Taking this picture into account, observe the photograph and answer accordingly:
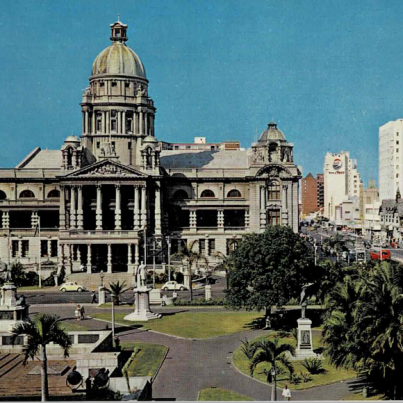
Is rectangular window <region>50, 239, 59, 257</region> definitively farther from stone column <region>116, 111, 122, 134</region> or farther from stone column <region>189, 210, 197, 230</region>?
stone column <region>189, 210, 197, 230</region>

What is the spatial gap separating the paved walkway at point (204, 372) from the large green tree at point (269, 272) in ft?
10.2

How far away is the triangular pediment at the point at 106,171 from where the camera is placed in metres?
110

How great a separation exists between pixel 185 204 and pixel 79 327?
56073 millimetres

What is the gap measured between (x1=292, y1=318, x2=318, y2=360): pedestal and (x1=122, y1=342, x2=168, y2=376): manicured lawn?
10040 millimetres

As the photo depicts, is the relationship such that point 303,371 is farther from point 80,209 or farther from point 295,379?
point 80,209

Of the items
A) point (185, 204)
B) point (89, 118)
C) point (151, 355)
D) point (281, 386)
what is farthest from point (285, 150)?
point (281, 386)

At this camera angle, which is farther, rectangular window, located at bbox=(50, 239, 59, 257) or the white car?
rectangular window, located at bbox=(50, 239, 59, 257)

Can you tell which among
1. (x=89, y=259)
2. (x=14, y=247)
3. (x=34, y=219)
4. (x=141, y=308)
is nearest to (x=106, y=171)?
(x=89, y=259)

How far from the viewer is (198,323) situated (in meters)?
68.6

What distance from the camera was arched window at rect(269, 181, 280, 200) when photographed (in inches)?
4615

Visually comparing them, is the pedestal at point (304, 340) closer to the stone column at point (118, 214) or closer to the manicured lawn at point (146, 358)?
the manicured lawn at point (146, 358)

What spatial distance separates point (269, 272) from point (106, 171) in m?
51.0

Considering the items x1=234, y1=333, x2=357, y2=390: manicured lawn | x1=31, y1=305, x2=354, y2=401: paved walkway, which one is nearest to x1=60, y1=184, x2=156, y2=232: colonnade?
x1=31, y1=305, x2=354, y2=401: paved walkway

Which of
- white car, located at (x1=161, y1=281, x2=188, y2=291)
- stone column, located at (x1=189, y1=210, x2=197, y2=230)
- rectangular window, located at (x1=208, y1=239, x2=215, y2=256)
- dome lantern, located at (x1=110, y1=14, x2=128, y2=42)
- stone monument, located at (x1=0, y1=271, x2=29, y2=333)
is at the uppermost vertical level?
dome lantern, located at (x1=110, y1=14, x2=128, y2=42)
